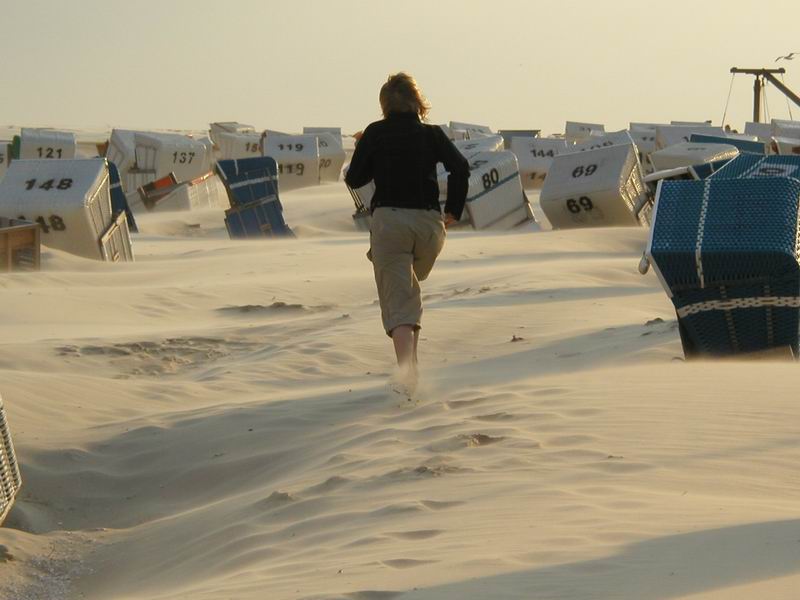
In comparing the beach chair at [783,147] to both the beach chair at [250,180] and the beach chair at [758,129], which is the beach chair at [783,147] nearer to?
the beach chair at [250,180]

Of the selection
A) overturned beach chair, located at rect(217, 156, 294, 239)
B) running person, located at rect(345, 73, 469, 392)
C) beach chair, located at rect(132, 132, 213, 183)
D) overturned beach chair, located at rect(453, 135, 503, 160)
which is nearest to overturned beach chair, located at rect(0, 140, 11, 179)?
beach chair, located at rect(132, 132, 213, 183)

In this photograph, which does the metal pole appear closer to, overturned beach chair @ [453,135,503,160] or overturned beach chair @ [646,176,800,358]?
overturned beach chair @ [453,135,503,160]

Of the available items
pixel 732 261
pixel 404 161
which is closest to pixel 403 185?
pixel 404 161

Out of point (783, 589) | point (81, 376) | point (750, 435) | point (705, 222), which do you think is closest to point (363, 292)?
point (81, 376)

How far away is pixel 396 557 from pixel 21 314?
10.00 m

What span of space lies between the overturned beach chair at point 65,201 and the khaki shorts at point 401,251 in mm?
11832

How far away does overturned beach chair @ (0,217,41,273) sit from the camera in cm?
1753

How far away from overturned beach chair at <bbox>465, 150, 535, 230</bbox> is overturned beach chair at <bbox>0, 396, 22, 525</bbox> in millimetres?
18958

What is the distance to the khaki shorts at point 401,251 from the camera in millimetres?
8062

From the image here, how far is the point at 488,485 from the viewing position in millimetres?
6195

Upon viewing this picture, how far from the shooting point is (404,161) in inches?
314

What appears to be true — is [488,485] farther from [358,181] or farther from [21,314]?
[21,314]

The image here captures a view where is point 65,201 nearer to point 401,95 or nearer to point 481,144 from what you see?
point 401,95

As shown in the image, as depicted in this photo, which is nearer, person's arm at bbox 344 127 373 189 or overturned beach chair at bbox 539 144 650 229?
person's arm at bbox 344 127 373 189
